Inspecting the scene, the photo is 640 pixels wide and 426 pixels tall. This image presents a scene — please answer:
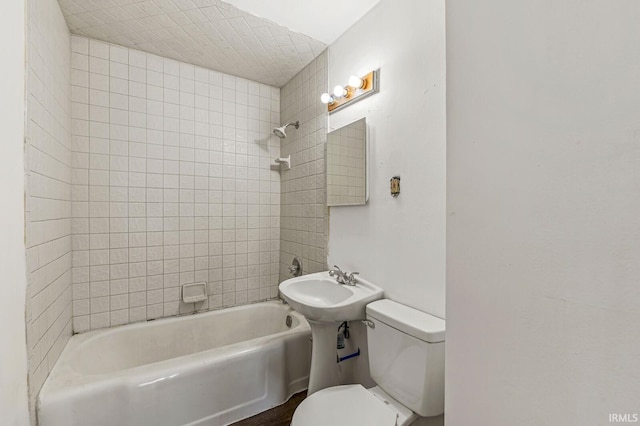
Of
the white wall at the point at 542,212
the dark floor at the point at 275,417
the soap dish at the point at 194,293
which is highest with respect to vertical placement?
the white wall at the point at 542,212

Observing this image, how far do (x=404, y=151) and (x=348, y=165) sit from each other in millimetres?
430

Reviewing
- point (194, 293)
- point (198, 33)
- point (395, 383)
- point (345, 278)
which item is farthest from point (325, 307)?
point (198, 33)

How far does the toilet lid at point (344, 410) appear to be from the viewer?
1067mm

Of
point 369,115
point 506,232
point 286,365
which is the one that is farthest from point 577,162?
point 286,365

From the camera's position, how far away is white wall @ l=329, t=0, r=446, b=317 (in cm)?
122

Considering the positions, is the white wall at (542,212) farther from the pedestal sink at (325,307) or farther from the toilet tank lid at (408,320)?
the pedestal sink at (325,307)

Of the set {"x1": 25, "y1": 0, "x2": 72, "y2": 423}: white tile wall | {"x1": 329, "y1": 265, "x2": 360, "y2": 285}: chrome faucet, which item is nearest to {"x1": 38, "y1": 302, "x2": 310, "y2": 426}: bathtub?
{"x1": 25, "y1": 0, "x2": 72, "y2": 423}: white tile wall

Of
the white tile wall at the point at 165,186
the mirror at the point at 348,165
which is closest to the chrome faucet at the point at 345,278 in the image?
the mirror at the point at 348,165

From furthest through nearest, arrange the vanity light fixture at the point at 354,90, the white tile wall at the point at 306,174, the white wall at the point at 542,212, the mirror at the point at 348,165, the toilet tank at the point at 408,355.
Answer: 1. the white tile wall at the point at 306,174
2. the mirror at the point at 348,165
3. the vanity light fixture at the point at 354,90
4. the toilet tank at the point at 408,355
5. the white wall at the point at 542,212

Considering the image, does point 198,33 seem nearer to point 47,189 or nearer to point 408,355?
point 47,189

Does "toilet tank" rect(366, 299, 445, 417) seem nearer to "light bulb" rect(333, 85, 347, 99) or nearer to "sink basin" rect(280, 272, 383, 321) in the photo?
"sink basin" rect(280, 272, 383, 321)

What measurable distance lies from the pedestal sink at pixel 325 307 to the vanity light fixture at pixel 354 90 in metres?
1.07

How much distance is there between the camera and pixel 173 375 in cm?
141

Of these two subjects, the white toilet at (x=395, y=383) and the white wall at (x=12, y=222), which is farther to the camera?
the white toilet at (x=395, y=383)
